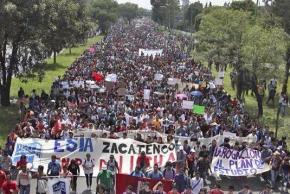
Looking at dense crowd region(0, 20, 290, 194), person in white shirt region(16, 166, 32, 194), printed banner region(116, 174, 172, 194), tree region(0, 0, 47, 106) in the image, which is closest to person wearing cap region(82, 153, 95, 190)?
dense crowd region(0, 20, 290, 194)

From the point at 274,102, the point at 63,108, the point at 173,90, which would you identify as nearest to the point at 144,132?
the point at 63,108

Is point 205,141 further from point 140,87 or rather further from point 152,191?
point 140,87

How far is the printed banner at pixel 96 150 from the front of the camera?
18781mm

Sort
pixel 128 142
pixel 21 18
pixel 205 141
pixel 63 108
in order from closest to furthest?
pixel 128 142, pixel 205 141, pixel 63 108, pixel 21 18

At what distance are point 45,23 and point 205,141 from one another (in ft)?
41.1

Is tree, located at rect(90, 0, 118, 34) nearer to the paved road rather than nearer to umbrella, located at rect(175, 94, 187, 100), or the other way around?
umbrella, located at rect(175, 94, 187, 100)

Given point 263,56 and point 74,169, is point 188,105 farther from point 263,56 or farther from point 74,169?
point 74,169

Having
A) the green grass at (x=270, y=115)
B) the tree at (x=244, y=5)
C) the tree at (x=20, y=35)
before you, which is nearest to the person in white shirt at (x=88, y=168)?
the tree at (x=20, y=35)

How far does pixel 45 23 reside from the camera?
29.9 m

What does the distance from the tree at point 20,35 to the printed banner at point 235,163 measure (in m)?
13.2

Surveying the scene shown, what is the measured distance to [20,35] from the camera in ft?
97.2

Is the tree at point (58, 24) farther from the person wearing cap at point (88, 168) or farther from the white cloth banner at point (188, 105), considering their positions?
the person wearing cap at point (88, 168)

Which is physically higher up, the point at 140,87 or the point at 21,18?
the point at 21,18

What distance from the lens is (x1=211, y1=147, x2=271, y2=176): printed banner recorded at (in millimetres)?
19719
